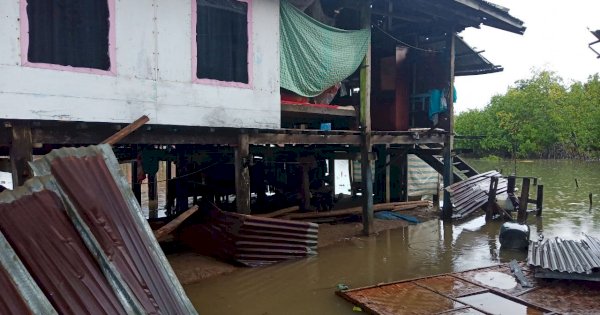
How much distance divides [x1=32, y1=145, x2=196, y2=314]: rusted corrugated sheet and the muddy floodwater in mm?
2819

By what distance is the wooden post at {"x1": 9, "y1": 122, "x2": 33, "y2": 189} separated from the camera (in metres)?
5.95

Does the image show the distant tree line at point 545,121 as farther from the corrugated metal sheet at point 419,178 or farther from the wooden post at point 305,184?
the wooden post at point 305,184

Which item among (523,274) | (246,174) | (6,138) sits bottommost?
(523,274)

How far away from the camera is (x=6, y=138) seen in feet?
20.0

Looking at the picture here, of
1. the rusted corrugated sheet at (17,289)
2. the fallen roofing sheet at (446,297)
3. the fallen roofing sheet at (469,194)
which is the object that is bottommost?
the fallen roofing sheet at (446,297)

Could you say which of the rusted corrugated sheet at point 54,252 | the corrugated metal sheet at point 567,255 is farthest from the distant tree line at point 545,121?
the rusted corrugated sheet at point 54,252

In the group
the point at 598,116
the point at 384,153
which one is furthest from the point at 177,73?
the point at 598,116

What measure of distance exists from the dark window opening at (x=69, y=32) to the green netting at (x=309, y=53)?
3458mm

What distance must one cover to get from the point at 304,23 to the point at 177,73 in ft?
10.1

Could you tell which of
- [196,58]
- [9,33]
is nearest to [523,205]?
[196,58]

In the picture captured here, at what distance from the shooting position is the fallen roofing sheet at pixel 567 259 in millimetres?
7191

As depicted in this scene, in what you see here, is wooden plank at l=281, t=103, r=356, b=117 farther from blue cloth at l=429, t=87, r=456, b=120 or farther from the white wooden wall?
blue cloth at l=429, t=87, r=456, b=120

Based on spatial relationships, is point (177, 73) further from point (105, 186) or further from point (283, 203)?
point (283, 203)

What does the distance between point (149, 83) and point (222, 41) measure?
163 centimetres
